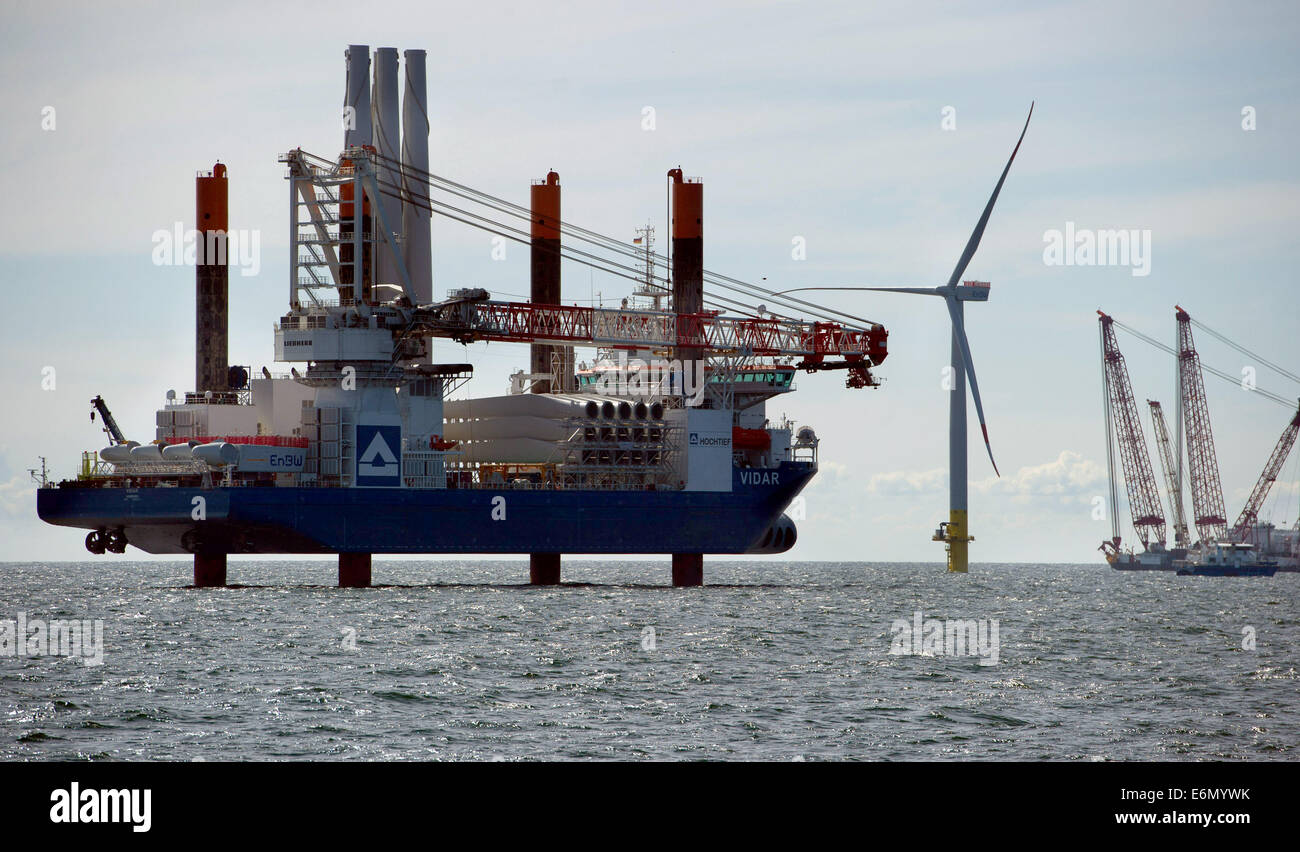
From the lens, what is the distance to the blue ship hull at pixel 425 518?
8006 centimetres

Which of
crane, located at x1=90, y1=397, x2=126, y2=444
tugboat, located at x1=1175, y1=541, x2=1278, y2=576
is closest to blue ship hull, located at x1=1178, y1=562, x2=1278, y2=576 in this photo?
tugboat, located at x1=1175, y1=541, x2=1278, y2=576

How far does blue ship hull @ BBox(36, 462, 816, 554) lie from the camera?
80.1 meters

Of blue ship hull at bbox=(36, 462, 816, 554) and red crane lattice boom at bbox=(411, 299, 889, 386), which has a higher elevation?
red crane lattice boom at bbox=(411, 299, 889, 386)

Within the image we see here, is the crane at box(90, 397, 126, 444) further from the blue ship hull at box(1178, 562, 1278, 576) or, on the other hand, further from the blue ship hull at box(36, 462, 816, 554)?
the blue ship hull at box(1178, 562, 1278, 576)

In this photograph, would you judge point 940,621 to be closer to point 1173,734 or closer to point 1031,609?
point 1031,609

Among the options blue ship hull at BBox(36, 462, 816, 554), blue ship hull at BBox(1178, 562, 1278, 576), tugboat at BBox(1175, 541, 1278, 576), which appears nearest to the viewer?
blue ship hull at BBox(36, 462, 816, 554)

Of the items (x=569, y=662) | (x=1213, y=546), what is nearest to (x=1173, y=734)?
(x=569, y=662)

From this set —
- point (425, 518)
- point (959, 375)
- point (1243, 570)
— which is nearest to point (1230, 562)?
point (1243, 570)

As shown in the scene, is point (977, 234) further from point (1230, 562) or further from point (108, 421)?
point (1230, 562)

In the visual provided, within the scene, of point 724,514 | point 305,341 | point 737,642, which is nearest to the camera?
point 737,642

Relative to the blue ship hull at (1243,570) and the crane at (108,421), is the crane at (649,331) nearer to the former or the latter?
the crane at (108,421)

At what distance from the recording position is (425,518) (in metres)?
85.1

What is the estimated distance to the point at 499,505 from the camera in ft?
286
